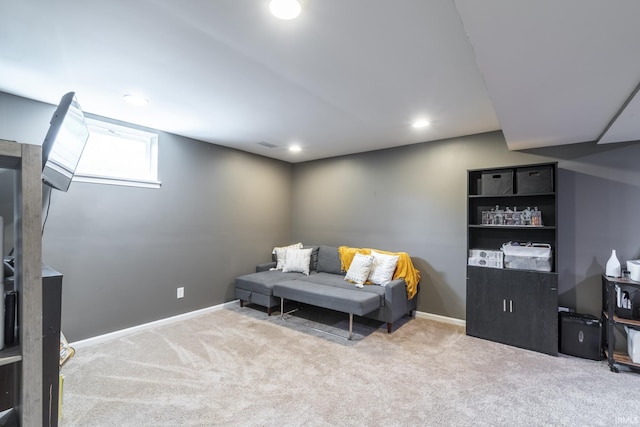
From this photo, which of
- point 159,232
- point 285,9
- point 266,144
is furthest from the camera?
point 266,144

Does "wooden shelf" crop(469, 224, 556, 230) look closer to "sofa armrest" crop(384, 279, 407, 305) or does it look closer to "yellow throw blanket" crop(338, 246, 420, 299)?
"yellow throw blanket" crop(338, 246, 420, 299)

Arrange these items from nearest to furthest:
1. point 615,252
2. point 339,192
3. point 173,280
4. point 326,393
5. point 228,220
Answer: point 326,393, point 615,252, point 173,280, point 228,220, point 339,192

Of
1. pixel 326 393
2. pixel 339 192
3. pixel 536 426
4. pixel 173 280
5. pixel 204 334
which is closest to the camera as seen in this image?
pixel 536 426

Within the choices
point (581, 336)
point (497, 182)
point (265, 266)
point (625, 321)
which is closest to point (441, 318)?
point (581, 336)

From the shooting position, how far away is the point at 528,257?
3.04 meters

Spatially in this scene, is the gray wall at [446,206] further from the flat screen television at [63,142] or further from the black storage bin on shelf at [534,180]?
the flat screen television at [63,142]

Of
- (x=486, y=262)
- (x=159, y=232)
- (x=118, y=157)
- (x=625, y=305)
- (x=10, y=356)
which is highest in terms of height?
(x=118, y=157)

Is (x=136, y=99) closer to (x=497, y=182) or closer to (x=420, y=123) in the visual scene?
(x=420, y=123)

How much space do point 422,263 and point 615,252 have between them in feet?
6.09

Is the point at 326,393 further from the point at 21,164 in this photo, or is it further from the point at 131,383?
the point at 21,164

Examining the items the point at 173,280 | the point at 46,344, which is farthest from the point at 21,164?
the point at 173,280

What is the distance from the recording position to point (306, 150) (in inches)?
175

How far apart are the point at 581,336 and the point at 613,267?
0.70 m

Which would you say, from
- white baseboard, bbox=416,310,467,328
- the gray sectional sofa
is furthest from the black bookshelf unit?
the gray sectional sofa
